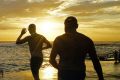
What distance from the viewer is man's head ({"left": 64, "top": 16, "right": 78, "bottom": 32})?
19.9 ft

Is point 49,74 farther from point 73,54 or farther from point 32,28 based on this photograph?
point 73,54

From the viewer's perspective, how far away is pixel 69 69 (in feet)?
19.8

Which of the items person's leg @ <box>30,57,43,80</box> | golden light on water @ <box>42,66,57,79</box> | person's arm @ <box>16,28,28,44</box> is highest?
person's arm @ <box>16,28,28,44</box>

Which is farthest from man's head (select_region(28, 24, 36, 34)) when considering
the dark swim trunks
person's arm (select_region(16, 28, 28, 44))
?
the dark swim trunks

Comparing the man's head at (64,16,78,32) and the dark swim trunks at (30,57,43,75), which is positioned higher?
the man's head at (64,16,78,32)

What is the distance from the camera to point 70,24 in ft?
20.0

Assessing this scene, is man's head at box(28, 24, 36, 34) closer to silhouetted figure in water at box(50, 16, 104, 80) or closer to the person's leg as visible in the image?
the person's leg

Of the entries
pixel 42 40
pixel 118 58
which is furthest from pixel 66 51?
pixel 118 58

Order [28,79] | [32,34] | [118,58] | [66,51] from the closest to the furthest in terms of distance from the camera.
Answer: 1. [66,51]
2. [32,34]
3. [28,79]
4. [118,58]

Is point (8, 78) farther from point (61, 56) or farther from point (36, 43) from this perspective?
point (61, 56)

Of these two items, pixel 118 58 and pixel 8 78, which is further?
pixel 118 58

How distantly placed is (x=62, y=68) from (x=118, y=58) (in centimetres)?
2867

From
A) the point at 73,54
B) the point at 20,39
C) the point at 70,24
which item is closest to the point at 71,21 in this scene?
the point at 70,24

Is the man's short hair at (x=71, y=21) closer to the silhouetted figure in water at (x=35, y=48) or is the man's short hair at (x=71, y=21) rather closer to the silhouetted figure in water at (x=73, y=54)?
the silhouetted figure in water at (x=73, y=54)
